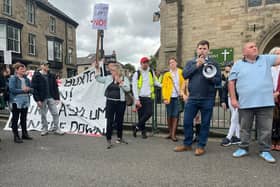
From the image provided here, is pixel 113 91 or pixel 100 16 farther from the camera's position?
pixel 100 16

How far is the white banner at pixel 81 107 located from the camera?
6766 mm

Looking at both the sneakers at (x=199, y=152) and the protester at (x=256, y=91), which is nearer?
the protester at (x=256, y=91)

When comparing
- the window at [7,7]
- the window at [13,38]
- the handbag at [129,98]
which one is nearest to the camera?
the handbag at [129,98]

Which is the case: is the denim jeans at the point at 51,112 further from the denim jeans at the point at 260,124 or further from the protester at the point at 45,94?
the denim jeans at the point at 260,124

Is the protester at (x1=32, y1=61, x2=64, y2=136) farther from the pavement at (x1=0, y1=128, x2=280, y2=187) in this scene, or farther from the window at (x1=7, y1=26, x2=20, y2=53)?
the window at (x1=7, y1=26, x2=20, y2=53)

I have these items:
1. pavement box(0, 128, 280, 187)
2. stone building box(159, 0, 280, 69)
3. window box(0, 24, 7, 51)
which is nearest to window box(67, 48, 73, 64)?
window box(0, 24, 7, 51)

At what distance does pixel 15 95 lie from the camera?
5.77 m

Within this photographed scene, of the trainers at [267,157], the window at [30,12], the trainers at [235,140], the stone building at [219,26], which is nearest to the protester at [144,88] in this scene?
the trainers at [235,140]

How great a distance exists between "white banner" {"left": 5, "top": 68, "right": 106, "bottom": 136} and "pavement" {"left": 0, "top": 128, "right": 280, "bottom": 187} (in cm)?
121

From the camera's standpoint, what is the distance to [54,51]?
3108 centimetres

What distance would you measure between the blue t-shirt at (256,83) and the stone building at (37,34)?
75.2 feet

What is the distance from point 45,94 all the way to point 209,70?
4159mm

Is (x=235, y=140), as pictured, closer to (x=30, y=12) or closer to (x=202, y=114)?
(x=202, y=114)

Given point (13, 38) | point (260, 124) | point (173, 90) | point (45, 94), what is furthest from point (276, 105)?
point (13, 38)
